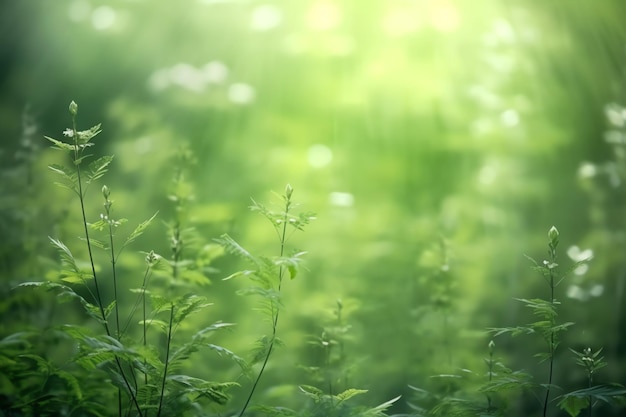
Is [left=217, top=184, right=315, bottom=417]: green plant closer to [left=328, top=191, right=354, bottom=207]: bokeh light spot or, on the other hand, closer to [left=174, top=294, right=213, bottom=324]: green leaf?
[left=174, top=294, right=213, bottom=324]: green leaf

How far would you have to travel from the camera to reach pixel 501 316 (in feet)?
9.61

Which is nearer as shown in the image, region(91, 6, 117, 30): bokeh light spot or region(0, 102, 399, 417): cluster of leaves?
region(0, 102, 399, 417): cluster of leaves

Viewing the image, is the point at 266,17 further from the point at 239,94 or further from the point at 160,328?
the point at 160,328

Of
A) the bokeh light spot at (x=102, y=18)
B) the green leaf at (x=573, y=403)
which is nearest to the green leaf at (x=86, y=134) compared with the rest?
the green leaf at (x=573, y=403)

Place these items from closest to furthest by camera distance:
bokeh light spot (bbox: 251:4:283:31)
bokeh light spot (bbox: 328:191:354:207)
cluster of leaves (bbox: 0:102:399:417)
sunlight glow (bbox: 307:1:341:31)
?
cluster of leaves (bbox: 0:102:399:417) < bokeh light spot (bbox: 328:191:354:207) < sunlight glow (bbox: 307:1:341:31) < bokeh light spot (bbox: 251:4:283:31)

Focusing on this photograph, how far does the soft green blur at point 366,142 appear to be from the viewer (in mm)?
2469

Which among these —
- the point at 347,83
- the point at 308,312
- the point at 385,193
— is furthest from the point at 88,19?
the point at 308,312

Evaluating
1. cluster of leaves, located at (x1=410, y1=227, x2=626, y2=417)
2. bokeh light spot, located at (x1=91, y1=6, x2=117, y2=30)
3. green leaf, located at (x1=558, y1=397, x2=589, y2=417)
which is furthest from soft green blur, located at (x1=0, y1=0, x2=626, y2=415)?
green leaf, located at (x1=558, y1=397, x2=589, y2=417)

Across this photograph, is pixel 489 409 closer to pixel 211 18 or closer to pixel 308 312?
pixel 308 312

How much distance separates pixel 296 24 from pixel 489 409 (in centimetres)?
224

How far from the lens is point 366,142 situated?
9.88ft

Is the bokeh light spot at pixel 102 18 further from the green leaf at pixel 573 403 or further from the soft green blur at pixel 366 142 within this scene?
the green leaf at pixel 573 403

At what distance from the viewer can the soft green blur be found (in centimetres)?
247

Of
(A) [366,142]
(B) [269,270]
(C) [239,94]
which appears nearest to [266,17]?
(C) [239,94]
